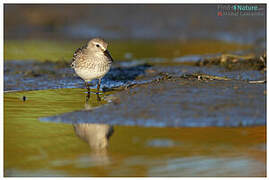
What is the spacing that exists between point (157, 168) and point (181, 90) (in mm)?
2980

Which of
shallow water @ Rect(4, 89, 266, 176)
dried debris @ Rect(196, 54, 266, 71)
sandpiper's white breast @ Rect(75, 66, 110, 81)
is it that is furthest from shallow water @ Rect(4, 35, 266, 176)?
dried debris @ Rect(196, 54, 266, 71)

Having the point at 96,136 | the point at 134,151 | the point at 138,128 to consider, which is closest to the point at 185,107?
the point at 138,128

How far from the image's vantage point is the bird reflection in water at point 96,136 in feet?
17.6

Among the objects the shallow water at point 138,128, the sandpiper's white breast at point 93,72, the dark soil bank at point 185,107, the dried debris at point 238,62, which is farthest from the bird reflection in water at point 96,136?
the dried debris at point 238,62

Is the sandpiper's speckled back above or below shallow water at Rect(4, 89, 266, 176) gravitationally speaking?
above

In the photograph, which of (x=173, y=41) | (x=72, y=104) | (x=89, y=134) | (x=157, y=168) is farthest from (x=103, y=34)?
(x=157, y=168)

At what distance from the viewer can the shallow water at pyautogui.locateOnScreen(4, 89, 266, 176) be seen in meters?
4.96

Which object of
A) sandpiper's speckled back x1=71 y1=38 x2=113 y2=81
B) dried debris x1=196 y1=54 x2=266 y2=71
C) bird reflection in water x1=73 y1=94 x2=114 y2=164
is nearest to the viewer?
bird reflection in water x1=73 y1=94 x2=114 y2=164

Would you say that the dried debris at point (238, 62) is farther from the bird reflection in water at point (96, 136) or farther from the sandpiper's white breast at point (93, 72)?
the bird reflection in water at point (96, 136)

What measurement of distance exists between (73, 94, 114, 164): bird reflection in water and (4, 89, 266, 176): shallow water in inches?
0.5

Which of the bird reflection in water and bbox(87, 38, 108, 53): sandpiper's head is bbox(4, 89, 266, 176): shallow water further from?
bbox(87, 38, 108, 53): sandpiper's head

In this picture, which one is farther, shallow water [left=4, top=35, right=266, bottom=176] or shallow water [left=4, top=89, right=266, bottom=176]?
shallow water [left=4, top=35, right=266, bottom=176]

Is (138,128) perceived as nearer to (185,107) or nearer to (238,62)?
(185,107)

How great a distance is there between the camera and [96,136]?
614cm
